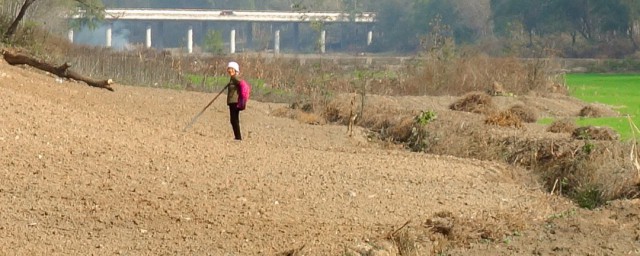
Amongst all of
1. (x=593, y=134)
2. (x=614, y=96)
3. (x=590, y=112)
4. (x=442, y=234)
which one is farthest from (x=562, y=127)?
(x=614, y=96)

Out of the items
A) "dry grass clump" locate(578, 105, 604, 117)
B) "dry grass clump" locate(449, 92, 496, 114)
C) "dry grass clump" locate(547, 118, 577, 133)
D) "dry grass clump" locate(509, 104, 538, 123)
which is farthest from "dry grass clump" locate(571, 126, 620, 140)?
"dry grass clump" locate(578, 105, 604, 117)

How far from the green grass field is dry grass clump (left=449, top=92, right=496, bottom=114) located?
221 centimetres

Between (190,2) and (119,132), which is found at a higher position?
(119,132)

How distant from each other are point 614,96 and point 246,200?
35.3 m

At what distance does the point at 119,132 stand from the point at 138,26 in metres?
134

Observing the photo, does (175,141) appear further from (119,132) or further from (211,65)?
(211,65)

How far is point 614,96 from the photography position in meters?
48.2

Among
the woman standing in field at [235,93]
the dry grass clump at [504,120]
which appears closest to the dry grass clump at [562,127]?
the dry grass clump at [504,120]

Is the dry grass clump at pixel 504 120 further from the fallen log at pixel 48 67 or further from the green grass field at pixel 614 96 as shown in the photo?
the fallen log at pixel 48 67

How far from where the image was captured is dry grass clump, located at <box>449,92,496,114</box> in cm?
3356

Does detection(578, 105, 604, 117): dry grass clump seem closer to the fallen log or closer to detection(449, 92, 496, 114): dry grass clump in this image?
detection(449, 92, 496, 114): dry grass clump

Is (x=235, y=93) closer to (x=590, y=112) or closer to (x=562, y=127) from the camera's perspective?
(x=562, y=127)

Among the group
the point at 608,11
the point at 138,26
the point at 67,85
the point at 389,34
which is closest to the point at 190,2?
the point at 138,26

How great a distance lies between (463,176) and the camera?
61.0 feet
